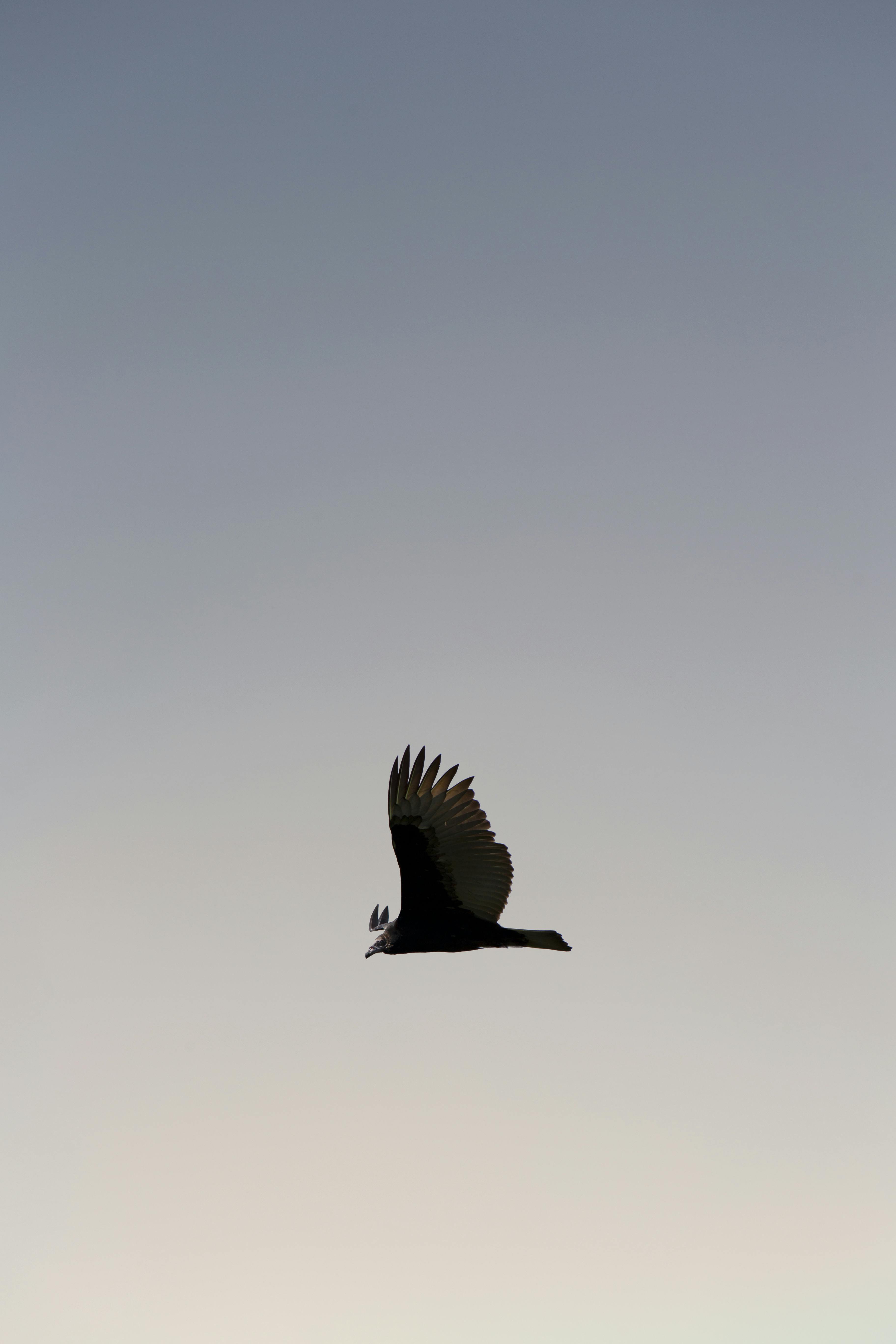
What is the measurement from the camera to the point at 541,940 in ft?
49.3

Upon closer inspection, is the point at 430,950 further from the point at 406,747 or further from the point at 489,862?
the point at 406,747

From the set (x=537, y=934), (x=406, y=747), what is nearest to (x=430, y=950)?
(x=537, y=934)

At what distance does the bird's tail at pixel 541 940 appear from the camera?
48.8 feet

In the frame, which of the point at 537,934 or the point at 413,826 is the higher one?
the point at 413,826

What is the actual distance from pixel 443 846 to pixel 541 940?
2107 mm

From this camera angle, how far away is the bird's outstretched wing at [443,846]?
14.9 metres

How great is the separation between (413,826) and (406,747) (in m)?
1.22

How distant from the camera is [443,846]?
15055 mm

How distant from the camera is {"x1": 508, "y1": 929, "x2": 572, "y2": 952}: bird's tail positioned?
48.8 ft

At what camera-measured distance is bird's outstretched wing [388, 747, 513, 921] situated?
48.8ft

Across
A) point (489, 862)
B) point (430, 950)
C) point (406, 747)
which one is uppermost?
point (406, 747)

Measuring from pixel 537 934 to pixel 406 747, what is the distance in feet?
11.7

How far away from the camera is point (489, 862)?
49.3ft

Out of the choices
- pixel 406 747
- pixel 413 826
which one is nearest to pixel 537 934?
pixel 413 826
